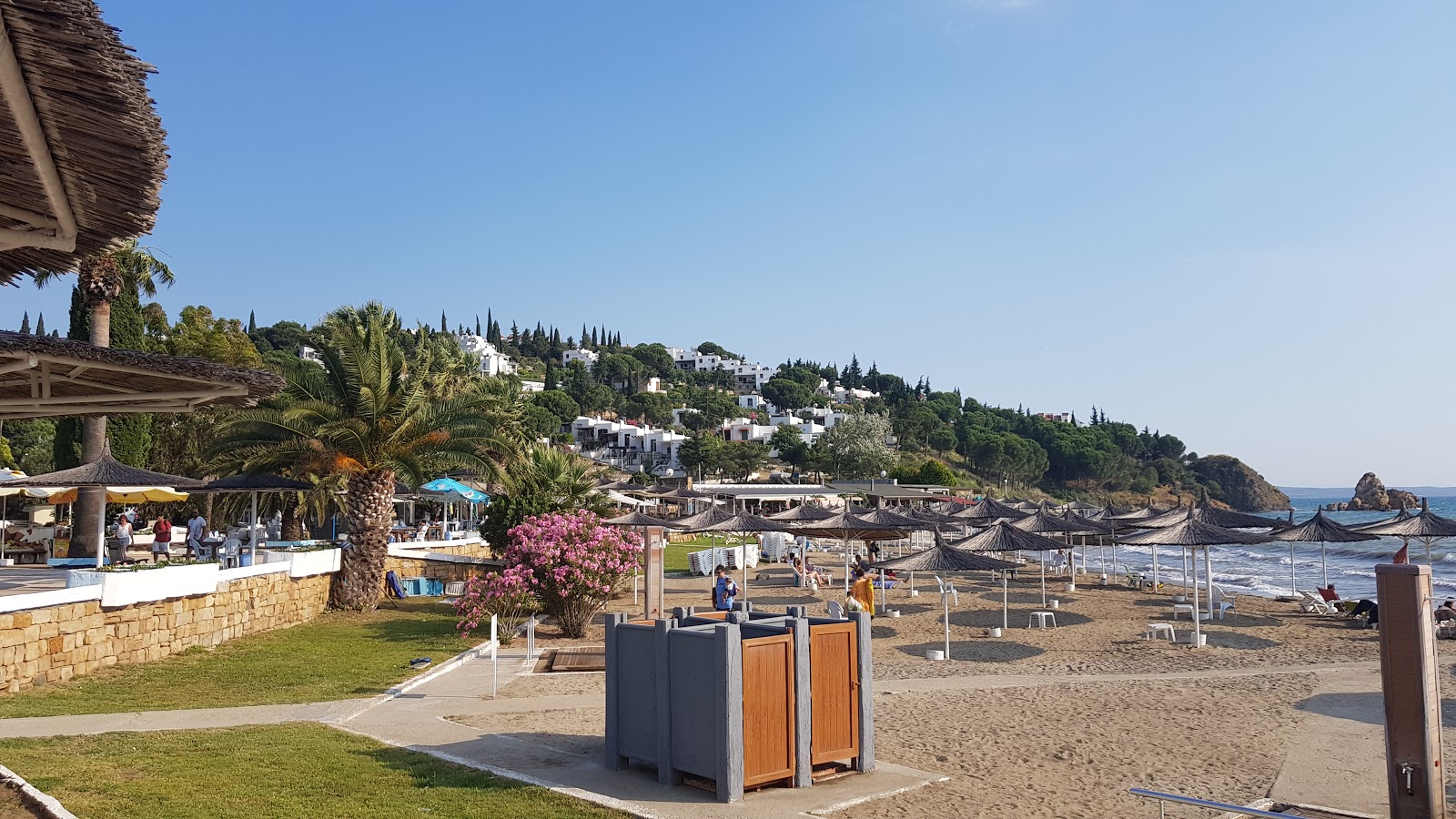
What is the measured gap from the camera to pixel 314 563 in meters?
21.5

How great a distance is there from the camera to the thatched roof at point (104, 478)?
16.4m

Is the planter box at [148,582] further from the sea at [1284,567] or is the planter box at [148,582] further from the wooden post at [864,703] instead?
the sea at [1284,567]

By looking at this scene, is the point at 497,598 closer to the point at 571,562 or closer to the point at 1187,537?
the point at 571,562

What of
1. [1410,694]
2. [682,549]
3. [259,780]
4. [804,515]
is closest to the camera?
[1410,694]

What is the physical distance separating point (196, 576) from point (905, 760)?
12.6 metres

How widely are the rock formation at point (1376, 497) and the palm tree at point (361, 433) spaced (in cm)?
16112

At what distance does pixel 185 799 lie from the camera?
762cm

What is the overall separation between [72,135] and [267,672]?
42.6ft

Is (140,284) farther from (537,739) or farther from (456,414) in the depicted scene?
(537,739)

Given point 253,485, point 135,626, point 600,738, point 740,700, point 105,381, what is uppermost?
point 105,381

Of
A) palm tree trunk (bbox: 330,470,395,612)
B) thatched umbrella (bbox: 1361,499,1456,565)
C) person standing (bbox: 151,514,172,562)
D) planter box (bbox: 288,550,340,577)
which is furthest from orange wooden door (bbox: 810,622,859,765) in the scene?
thatched umbrella (bbox: 1361,499,1456,565)

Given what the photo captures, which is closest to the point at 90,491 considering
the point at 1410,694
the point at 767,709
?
the point at 767,709

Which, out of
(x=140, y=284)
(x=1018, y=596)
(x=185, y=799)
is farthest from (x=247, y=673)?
(x=1018, y=596)

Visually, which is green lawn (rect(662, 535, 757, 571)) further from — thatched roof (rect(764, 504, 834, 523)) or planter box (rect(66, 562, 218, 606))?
planter box (rect(66, 562, 218, 606))
